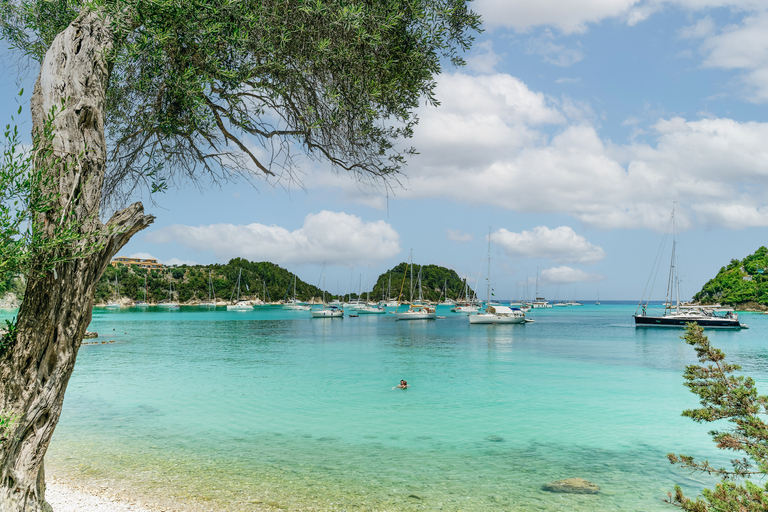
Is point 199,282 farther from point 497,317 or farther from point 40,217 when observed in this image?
point 40,217

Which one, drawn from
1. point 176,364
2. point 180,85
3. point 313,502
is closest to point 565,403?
point 313,502

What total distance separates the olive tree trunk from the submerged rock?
872 centimetres

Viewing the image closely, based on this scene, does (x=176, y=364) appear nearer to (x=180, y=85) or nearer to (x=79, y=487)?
(x=79, y=487)

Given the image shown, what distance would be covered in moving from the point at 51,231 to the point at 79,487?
6.44 metres

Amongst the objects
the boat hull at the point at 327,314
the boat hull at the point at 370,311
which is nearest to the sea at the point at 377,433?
the boat hull at the point at 327,314

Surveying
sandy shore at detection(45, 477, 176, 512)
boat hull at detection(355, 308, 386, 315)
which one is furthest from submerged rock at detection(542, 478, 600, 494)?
boat hull at detection(355, 308, 386, 315)

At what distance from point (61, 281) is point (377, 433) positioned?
37.5ft

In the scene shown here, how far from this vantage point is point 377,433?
14.4 meters

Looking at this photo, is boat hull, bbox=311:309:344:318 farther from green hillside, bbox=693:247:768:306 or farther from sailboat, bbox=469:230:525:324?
green hillside, bbox=693:247:768:306

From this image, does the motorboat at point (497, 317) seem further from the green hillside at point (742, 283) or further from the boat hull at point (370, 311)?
the green hillside at point (742, 283)

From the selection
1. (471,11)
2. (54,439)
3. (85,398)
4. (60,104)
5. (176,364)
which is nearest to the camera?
(60,104)

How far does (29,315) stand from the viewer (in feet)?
15.4

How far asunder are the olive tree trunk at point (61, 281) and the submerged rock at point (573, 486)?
28.6ft

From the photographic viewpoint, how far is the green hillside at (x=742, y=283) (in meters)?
125
